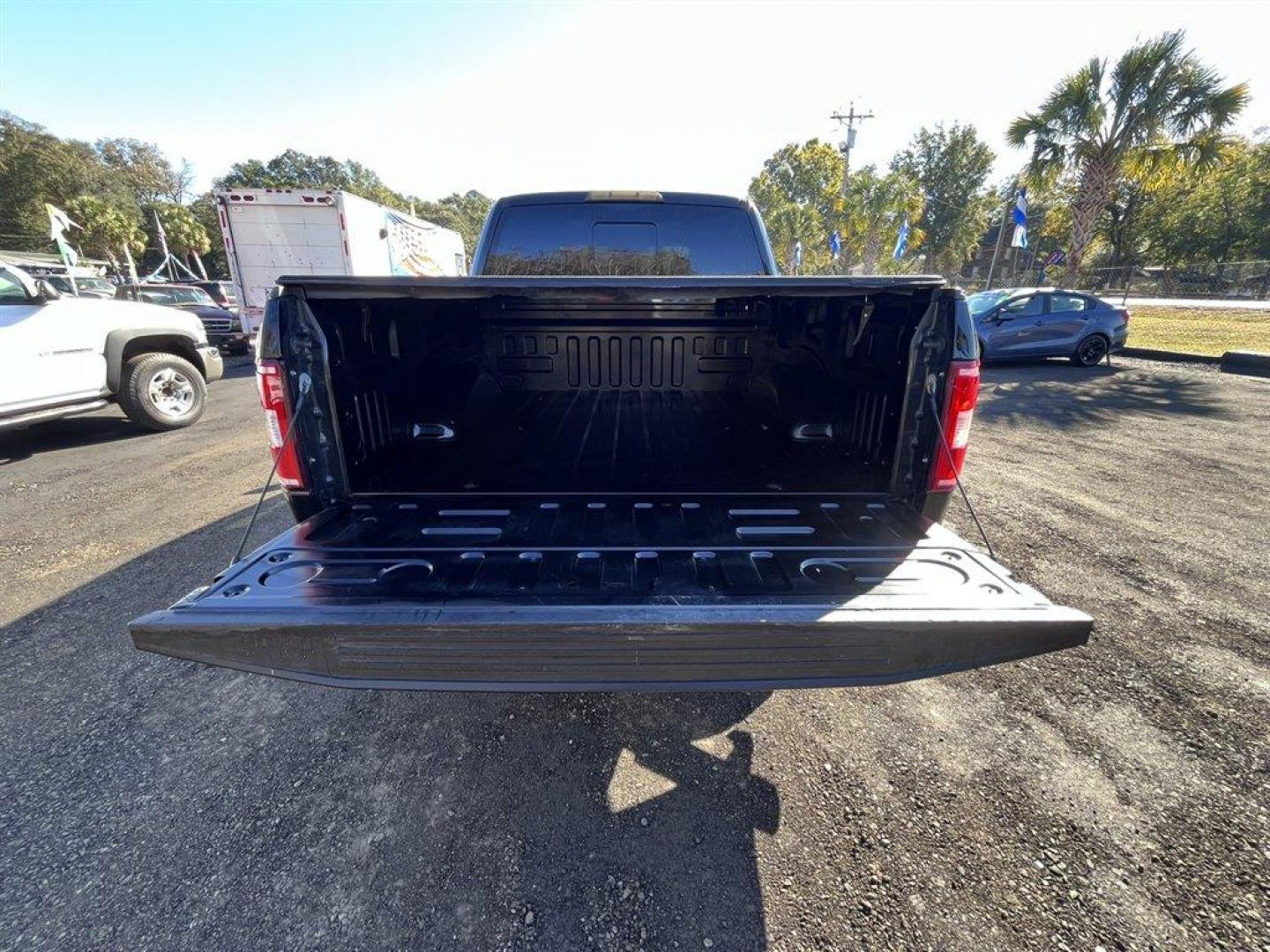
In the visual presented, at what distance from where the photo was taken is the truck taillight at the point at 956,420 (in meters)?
1.95

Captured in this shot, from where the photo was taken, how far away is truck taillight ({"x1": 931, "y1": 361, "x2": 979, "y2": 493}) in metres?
1.95

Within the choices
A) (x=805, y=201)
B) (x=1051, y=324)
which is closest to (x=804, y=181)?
(x=805, y=201)

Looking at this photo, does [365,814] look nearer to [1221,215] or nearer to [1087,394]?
[1087,394]

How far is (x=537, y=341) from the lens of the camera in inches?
134

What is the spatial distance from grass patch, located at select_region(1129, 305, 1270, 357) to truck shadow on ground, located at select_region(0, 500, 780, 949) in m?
16.5

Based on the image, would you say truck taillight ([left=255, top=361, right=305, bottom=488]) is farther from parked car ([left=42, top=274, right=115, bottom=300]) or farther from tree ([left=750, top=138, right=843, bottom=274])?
tree ([left=750, top=138, right=843, bottom=274])

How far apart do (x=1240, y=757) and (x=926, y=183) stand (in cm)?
6030

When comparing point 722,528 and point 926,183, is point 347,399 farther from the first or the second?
point 926,183

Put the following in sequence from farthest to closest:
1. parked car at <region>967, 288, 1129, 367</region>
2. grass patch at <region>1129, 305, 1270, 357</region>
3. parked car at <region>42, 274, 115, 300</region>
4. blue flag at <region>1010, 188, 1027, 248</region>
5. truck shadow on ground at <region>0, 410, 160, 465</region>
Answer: blue flag at <region>1010, 188, 1027, 248</region>, parked car at <region>42, 274, 115, 300</region>, grass patch at <region>1129, 305, 1270, 357</region>, parked car at <region>967, 288, 1129, 367</region>, truck shadow on ground at <region>0, 410, 160, 465</region>

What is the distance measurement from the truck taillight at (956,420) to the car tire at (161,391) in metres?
8.40

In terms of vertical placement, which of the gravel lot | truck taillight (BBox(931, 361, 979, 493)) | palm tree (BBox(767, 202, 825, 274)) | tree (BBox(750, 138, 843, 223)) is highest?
tree (BBox(750, 138, 843, 223))

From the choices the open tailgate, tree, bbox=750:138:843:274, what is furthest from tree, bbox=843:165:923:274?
the open tailgate

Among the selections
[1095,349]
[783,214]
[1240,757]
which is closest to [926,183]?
[783,214]

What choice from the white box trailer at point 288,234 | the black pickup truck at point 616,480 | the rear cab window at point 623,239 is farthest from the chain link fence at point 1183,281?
the black pickup truck at point 616,480
